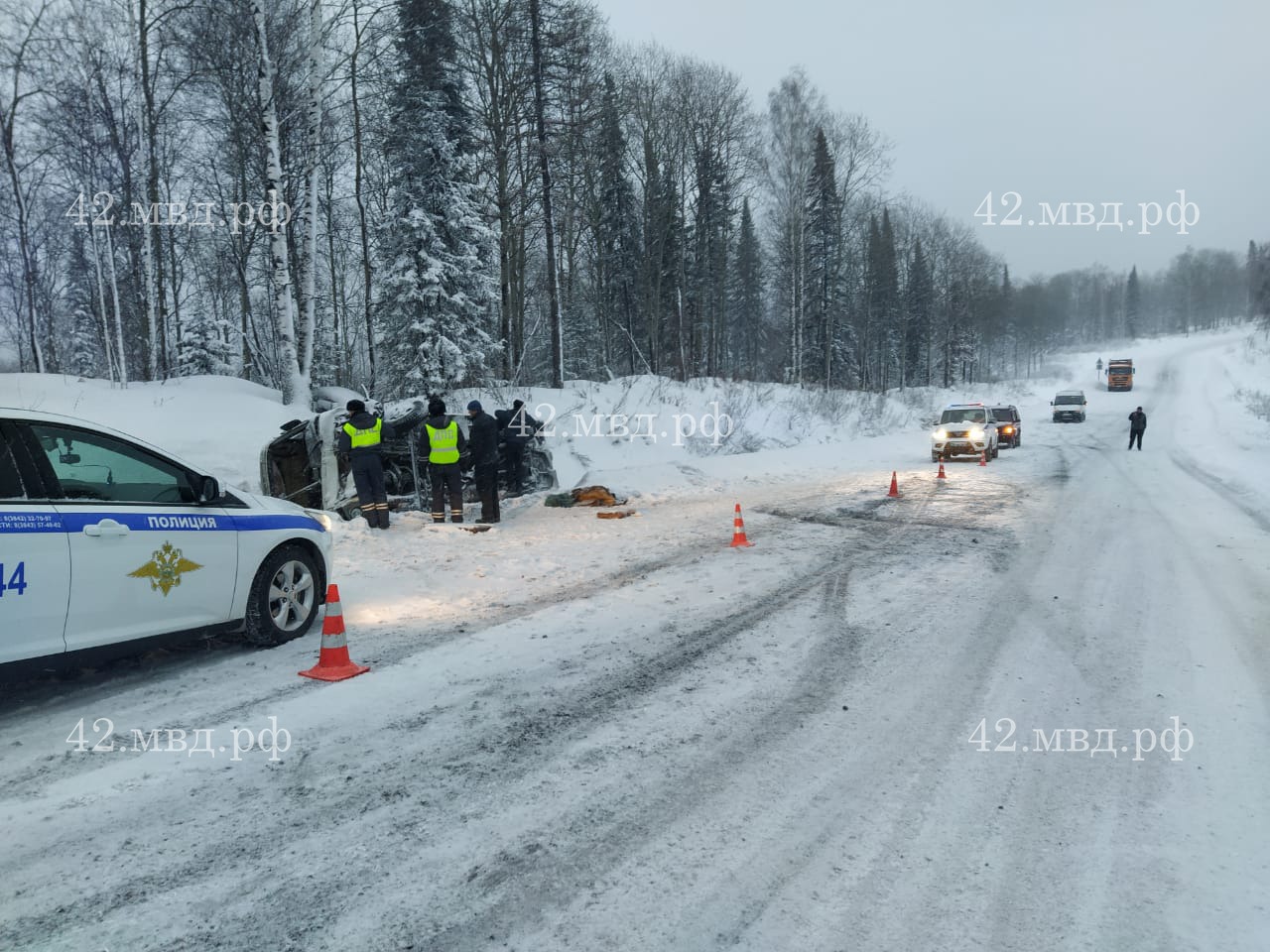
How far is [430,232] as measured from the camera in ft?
73.9

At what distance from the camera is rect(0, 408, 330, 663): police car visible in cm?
424

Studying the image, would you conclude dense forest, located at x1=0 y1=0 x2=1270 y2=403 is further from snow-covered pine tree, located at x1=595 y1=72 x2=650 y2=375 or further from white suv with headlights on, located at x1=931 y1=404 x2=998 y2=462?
white suv with headlights on, located at x1=931 y1=404 x2=998 y2=462

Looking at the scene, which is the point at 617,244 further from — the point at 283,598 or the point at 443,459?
the point at 283,598

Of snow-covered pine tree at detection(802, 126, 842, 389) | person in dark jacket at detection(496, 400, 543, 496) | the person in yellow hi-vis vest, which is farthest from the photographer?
snow-covered pine tree at detection(802, 126, 842, 389)

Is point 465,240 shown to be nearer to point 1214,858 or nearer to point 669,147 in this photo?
point 669,147

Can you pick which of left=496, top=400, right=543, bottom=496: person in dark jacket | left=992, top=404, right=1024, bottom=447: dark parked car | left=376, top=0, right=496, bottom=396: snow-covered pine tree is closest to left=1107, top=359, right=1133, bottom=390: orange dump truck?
left=992, top=404, right=1024, bottom=447: dark parked car

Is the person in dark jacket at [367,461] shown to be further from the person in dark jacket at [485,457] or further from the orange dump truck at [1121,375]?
the orange dump truck at [1121,375]

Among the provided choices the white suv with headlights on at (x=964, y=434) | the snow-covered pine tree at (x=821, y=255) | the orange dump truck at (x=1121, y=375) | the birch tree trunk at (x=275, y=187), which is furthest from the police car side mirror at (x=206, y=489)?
the orange dump truck at (x=1121, y=375)

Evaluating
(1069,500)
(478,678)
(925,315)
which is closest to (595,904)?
(478,678)

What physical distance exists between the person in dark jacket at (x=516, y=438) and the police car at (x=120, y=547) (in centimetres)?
Result: 759

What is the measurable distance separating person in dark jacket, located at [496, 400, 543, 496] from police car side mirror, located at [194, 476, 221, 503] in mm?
7842

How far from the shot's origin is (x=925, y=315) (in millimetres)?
63688

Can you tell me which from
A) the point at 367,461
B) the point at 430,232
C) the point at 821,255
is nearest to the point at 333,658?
the point at 367,461

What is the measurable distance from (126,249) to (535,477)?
29.0 m
